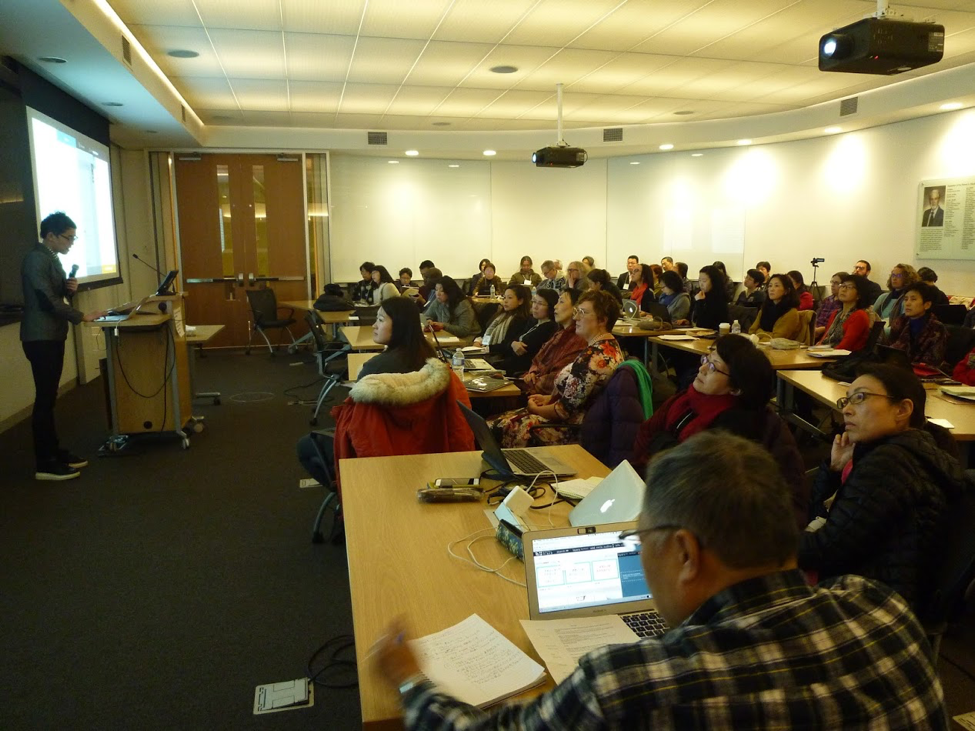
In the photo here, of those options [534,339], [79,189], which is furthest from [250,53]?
[534,339]

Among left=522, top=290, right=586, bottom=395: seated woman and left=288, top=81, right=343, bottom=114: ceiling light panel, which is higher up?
left=288, top=81, right=343, bottom=114: ceiling light panel

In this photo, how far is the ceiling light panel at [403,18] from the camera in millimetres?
5361

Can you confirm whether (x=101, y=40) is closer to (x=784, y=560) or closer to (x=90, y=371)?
(x=90, y=371)

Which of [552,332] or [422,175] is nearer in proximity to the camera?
[552,332]

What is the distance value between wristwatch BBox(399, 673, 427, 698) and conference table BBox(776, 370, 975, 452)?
273 centimetres

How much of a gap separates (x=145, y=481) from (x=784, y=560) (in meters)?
4.74

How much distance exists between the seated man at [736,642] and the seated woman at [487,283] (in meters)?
9.99

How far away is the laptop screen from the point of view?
61.9 inches

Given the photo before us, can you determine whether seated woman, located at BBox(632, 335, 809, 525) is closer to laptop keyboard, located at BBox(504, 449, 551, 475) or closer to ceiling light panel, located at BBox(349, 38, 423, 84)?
laptop keyboard, located at BBox(504, 449, 551, 475)

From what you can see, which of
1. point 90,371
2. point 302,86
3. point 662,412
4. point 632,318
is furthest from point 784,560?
point 90,371

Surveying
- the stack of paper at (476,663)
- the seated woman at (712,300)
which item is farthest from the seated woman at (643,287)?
the stack of paper at (476,663)

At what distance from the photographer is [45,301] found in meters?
4.83

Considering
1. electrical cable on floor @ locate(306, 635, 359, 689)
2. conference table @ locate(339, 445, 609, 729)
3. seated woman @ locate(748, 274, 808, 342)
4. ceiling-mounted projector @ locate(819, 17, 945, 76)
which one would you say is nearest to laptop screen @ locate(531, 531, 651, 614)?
conference table @ locate(339, 445, 609, 729)

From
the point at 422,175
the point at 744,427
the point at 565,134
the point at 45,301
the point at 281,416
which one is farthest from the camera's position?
the point at 422,175
